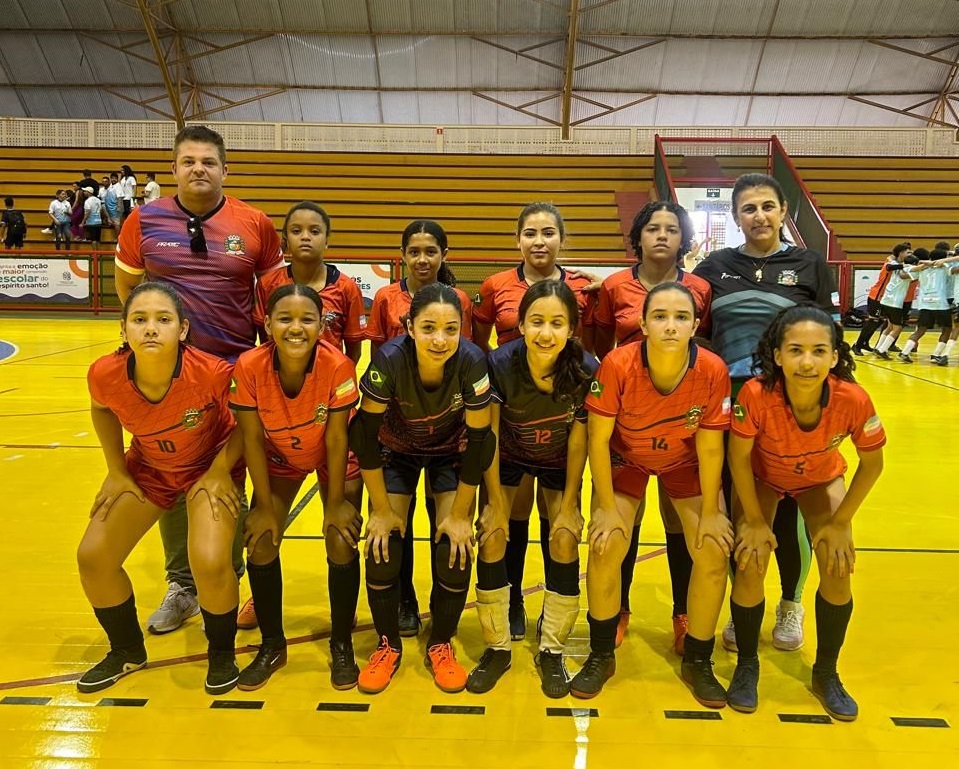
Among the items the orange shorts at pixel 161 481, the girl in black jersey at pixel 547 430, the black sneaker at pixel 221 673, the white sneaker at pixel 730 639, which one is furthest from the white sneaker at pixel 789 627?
the orange shorts at pixel 161 481

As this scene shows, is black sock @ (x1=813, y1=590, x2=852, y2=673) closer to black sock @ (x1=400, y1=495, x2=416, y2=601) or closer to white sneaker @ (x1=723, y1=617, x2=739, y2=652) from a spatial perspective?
white sneaker @ (x1=723, y1=617, x2=739, y2=652)

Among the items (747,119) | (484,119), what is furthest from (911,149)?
(484,119)

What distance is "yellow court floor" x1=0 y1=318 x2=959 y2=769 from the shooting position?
210 centimetres

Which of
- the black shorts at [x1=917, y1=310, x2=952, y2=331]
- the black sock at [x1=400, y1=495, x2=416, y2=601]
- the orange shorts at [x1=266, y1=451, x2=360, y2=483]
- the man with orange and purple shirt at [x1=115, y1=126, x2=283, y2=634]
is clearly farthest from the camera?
the black shorts at [x1=917, y1=310, x2=952, y2=331]

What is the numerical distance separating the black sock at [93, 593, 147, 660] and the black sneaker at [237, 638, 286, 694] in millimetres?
407

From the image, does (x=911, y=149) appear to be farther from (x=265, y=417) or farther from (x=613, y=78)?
(x=265, y=417)

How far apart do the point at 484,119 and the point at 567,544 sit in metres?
19.9

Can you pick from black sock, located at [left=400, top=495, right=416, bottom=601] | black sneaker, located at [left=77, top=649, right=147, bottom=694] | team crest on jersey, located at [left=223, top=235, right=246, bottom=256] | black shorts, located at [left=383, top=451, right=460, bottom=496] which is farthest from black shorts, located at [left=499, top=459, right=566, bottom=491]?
black sneaker, located at [left=77, top=649, right=147, bottom=694]

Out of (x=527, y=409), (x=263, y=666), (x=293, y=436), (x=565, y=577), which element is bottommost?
(x=263, y=666)

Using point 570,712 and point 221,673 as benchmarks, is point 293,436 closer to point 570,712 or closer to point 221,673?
point 221,673

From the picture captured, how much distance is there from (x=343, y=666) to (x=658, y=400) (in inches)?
56.4

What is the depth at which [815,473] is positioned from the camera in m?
2.49

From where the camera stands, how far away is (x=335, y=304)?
323 centimetres

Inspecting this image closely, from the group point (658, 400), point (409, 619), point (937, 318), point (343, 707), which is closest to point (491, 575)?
point (409, 619)
